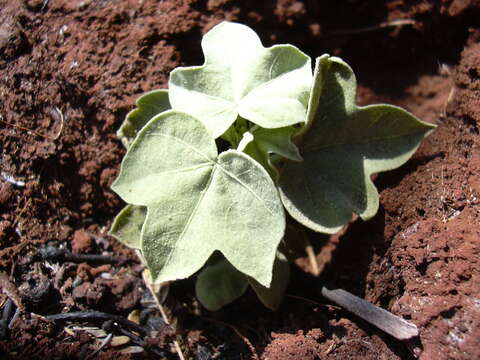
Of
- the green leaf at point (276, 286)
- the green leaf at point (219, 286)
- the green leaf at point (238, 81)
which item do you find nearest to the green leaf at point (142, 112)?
the green leaf at point (238, 81)

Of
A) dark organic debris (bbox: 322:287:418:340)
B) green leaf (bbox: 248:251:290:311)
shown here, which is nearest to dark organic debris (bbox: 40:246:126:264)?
green leaf (bbox: 248:251:290:311)

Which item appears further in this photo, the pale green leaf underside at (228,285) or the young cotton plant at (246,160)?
the pale green leaf underside at (228,285)

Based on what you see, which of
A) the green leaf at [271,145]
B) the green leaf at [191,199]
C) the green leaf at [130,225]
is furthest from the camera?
the green leaf at [130,225]

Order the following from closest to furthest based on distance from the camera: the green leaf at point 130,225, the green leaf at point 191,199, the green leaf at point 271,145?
the green leaf at point 191,199
the green leaf at point 271,145
the green leaf at point 130,225

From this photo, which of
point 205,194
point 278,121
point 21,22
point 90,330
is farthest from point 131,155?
point 21,22

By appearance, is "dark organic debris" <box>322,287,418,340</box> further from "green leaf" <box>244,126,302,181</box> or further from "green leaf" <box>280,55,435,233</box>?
"green leaf" <box>244,126,302,181</box>

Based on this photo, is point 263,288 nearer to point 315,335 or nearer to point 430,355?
point 315,335

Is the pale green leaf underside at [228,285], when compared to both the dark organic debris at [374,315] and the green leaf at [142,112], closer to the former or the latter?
the dark organic debris at [374,315]

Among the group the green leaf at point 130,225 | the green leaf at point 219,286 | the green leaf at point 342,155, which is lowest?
the green leaf at point 219,286

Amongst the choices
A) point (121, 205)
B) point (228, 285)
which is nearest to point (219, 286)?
point (228, 285)
